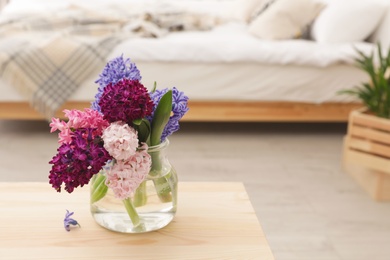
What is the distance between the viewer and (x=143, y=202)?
1153mm

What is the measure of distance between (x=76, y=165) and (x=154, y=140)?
0.20 m

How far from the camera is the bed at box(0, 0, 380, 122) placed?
291 cm

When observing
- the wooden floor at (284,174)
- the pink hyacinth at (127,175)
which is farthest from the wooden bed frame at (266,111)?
the pink hyacinth at (127,175)

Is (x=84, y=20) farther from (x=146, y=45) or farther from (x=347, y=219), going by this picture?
(x=347, y=219)

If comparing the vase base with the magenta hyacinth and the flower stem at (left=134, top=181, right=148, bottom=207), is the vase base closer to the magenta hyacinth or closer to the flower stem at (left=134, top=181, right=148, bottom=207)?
the flower stem at (left=134, top=181, right=148, bottom=207)

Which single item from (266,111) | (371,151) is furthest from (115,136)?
(266,111)

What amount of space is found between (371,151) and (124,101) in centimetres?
162

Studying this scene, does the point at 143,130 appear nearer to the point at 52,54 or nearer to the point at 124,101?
the point at 124,101

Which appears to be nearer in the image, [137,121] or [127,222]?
[137,121]

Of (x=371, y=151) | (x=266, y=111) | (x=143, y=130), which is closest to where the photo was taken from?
(x=143, y=130)

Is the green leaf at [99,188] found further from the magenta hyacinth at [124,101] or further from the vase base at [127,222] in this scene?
the magenta hyacinth at [124,101]

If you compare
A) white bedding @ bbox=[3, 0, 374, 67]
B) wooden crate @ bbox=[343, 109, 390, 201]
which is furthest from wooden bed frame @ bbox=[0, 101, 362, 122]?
wooden crate @ bbox=[343, 109, 390, 201]

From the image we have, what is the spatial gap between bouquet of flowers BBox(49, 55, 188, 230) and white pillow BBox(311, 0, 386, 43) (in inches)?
85.6

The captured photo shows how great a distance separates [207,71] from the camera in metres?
2.93
